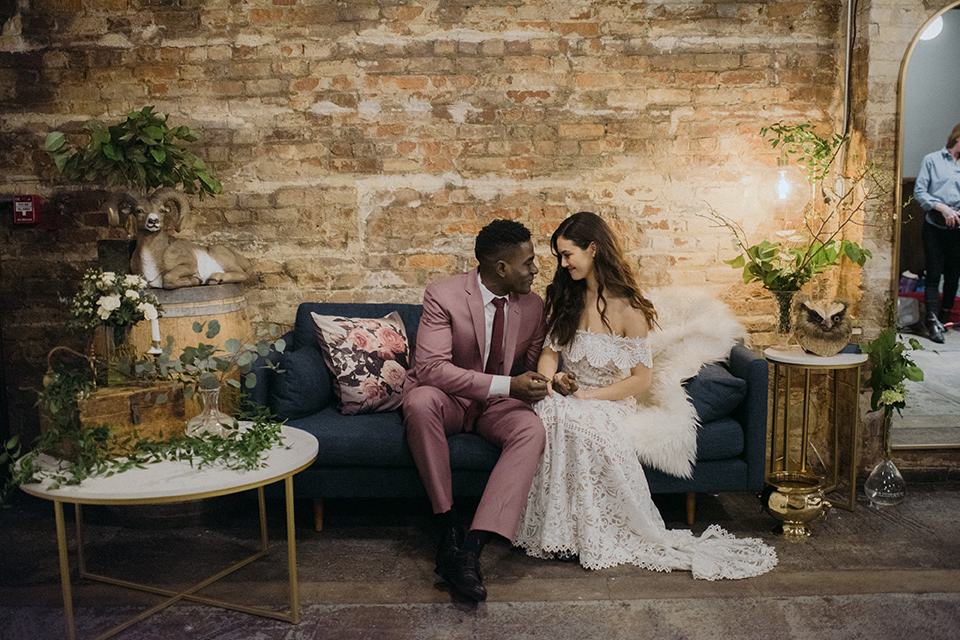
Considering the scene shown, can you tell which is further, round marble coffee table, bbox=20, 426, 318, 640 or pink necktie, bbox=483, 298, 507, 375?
pink necktie, bbox=483, 298, 507, 375

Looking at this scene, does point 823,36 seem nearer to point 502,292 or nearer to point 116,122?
point 502,292

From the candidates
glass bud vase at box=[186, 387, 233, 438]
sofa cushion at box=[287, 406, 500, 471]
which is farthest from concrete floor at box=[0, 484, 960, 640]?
glass bud vase at box=[186, 387, 233, 438]

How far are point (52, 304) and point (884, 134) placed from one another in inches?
165

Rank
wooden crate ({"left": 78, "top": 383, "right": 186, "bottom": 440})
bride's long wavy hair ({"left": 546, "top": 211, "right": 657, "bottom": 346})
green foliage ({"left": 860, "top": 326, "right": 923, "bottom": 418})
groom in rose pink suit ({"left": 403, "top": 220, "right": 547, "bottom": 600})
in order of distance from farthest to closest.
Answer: green foliage ({"left": 860, "top": 326, "right": 923, "bottom": 418}) → bride's long wavy hair ({"left": 546, "top": 211, "right": 657, "bottom": 346}) → groom in rose pink suit ({"left": 403, "top": 220, "right": 547, "bottom": 600}) → wooden crate ({"left": 78, "top": 383, "right": 186, "bottom": 440})

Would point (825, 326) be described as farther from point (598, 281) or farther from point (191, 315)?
point (191, 315)

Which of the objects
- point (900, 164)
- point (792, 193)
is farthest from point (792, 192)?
point (900, 164)

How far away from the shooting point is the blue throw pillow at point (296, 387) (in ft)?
9.53

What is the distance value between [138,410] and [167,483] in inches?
14.6

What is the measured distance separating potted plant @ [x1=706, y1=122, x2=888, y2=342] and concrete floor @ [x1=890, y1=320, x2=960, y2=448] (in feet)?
1.83

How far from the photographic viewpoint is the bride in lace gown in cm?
262

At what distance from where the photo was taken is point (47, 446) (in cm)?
213

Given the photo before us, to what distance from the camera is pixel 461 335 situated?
285cm

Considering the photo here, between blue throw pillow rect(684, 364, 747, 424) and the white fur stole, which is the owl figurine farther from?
blue throw pillow rect(684, 364, 747, 424)

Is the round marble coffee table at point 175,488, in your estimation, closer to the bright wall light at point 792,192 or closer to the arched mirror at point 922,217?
the bright wall light at point 792,192
